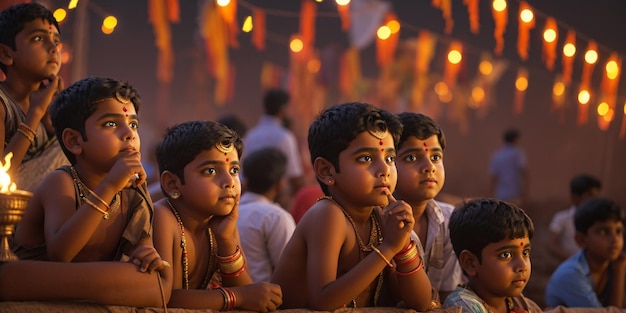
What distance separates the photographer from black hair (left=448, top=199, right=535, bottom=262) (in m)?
3.07

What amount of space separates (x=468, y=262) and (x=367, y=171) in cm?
64

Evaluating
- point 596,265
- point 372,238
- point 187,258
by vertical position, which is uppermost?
point 372,238

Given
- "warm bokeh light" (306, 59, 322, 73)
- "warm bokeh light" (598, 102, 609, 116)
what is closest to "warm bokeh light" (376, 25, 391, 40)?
"warm bokeh light" (598, 102, 609, 116)

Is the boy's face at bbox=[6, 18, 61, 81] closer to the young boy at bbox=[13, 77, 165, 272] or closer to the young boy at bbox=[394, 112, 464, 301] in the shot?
the young boy at bbox=[13, 77, 165, 272]

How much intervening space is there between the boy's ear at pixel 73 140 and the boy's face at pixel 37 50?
600 millimetres

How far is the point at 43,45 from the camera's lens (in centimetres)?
310

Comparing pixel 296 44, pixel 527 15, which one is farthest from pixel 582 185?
pixel 296 44

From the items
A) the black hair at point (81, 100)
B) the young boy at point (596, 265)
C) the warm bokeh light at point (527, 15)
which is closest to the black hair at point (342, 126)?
the black hair at point (81, 100)

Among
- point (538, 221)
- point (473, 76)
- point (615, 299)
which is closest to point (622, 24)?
point (473, 76)

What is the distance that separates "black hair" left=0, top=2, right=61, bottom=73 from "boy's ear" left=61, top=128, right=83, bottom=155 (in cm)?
67

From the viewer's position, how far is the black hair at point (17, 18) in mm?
3062

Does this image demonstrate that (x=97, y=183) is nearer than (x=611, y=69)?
Yes

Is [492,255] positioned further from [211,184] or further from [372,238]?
[211,184]

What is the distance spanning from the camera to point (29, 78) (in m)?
3.16
